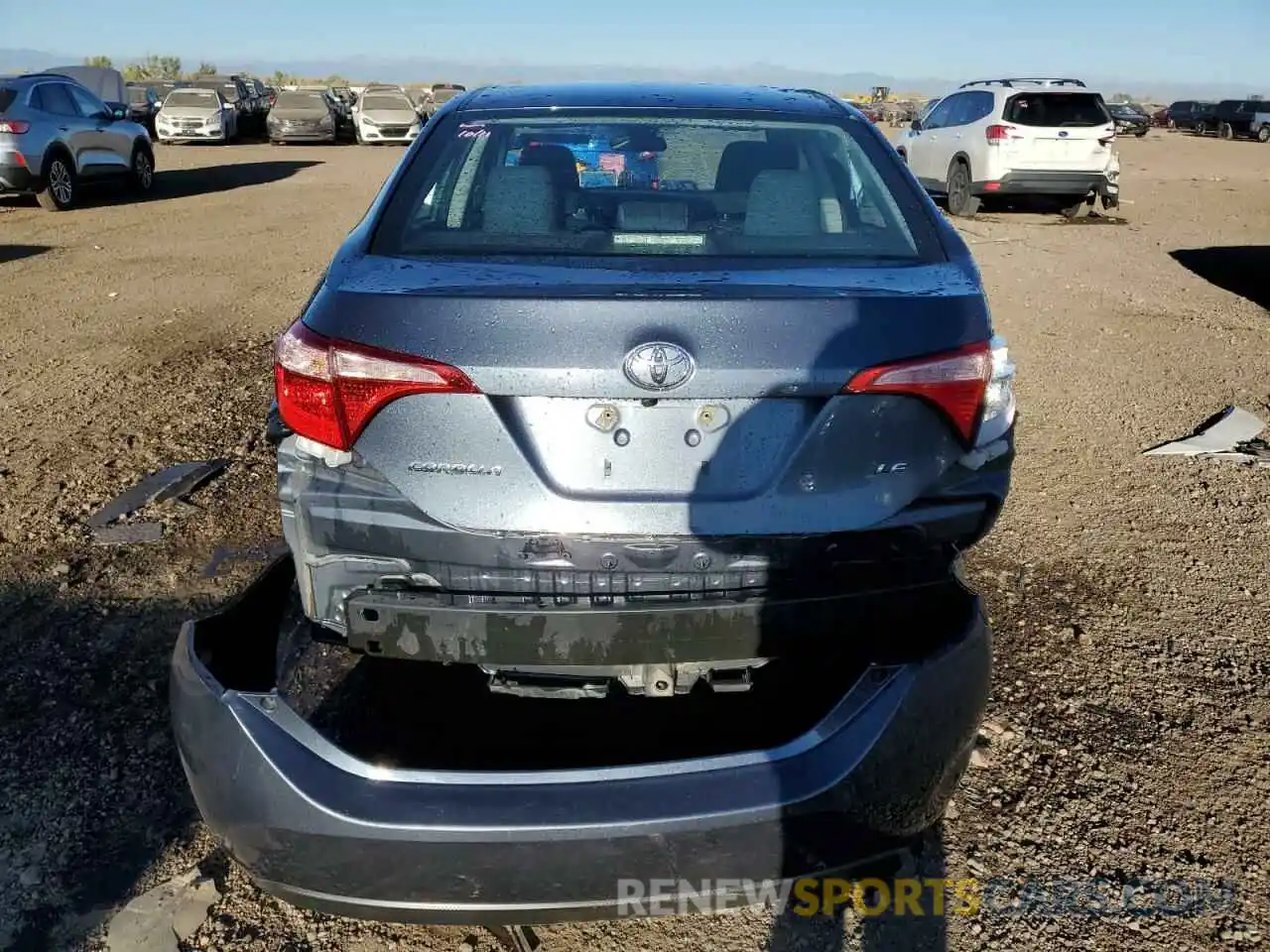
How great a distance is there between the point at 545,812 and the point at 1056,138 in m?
14.7

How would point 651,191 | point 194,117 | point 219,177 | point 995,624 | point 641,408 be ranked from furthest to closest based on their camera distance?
point 194,117 → point 219,177 → point 995,624 → point 651,191 → point 641,408

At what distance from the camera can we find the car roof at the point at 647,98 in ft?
9.84

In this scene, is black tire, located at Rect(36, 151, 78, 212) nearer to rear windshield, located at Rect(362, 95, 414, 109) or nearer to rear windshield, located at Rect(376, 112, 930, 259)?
rear windshield, located at Rect(376, 112, 930, 259)

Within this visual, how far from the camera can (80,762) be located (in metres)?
2.94

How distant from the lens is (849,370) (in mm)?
2041

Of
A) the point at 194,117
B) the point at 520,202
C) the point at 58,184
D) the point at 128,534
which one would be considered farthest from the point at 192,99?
the point at 520,202

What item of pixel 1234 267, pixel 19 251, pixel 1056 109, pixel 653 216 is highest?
pixel 1056 109

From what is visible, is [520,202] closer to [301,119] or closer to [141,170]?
[141,170]

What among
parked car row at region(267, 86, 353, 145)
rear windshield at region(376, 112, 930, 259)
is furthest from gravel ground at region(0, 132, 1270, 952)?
parked car row at region(267, 86, 353, 145)

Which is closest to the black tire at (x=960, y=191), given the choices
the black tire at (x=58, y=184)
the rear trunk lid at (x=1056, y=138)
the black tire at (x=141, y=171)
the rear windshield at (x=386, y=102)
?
the rear trunk lid at (x=1056, y=138)

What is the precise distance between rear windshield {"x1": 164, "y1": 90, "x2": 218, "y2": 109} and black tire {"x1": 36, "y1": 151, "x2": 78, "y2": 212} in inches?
572

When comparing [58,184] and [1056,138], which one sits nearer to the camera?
[58,184]

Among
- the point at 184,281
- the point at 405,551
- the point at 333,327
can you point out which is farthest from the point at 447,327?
the point at 184,281

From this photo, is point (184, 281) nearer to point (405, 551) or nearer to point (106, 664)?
point (106, 664)
